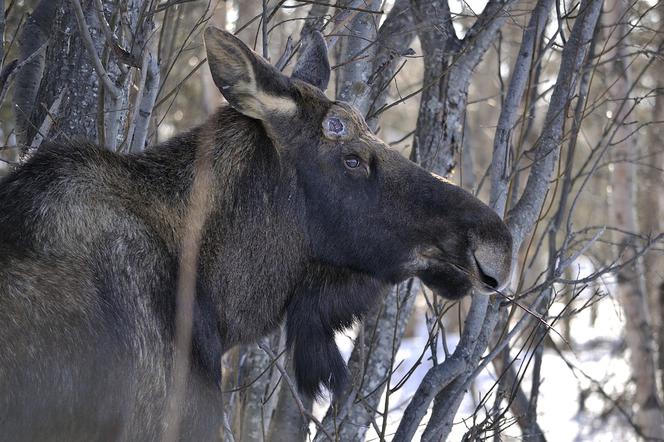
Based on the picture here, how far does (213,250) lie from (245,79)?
749 millimetres

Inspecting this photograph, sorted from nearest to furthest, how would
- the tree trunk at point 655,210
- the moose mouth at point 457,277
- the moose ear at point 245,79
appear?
the moose ear at point 245,79 < the moose mouth at point 457,277 < the tree trunk at point 655,210

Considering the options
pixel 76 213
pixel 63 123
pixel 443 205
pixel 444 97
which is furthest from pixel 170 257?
pixel 444 97

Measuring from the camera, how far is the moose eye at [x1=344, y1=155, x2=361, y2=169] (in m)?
4.12

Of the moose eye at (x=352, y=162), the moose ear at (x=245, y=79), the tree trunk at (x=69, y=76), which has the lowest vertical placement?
the moose eye at (x=352, y=162)

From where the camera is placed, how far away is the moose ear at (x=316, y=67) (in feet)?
15.1

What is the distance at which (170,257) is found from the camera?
12.4 ft

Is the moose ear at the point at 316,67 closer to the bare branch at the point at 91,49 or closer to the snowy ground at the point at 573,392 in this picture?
the bare branch at the point at 91,49

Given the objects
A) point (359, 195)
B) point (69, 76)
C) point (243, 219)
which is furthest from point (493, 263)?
point (69, 76)

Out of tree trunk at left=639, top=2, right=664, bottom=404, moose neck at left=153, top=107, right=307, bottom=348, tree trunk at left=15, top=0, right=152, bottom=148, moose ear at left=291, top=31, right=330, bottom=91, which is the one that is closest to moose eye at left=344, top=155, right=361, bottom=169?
moose neck at left=153, top=107, right=307, bottom=348

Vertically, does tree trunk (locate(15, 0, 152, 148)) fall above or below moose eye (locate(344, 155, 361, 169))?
above

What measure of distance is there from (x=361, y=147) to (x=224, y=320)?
38.7 inches

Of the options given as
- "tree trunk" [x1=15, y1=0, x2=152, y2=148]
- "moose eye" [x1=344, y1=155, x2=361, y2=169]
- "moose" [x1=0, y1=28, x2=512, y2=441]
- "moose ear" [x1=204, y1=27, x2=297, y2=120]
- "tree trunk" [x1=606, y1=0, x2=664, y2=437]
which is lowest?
"moose" [x1=0, y1=28, x2=512, y2=441]

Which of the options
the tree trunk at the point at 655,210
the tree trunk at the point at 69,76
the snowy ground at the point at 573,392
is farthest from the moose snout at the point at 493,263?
the tree trunk at the point at 655,210

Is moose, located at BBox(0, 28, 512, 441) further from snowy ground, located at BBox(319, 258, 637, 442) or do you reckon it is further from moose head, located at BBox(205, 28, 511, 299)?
snowy ground, located at BBox(319, 258, 637, 442)
